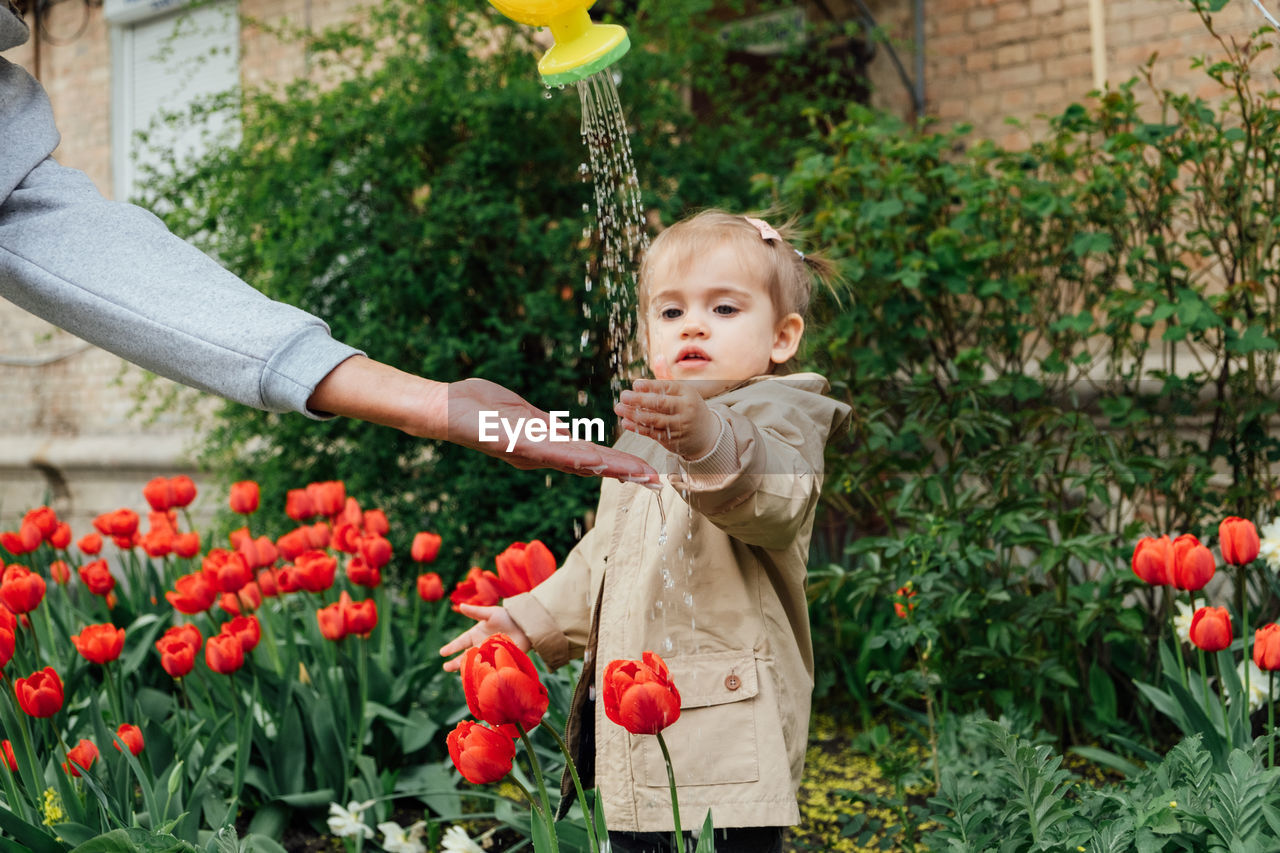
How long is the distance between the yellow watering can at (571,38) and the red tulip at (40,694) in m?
1.18

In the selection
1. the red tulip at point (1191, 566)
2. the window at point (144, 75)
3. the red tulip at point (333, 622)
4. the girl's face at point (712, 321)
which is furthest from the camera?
the window at point (144, 75)

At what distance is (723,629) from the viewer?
5.06 feet

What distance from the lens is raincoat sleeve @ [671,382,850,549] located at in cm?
127

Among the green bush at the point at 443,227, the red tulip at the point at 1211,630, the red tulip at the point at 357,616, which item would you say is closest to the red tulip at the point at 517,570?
the red tulip at the point at 357,616

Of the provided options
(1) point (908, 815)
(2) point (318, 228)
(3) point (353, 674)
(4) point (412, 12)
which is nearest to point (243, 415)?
(2) point (318, 228)

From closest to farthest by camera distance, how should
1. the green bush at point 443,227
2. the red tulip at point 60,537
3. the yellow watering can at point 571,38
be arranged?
the yellow watering can at point 571,38, the red tulip at point 60,537, the green bush at point 443,227

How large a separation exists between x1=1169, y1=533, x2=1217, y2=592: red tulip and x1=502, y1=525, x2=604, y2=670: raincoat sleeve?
95 cm

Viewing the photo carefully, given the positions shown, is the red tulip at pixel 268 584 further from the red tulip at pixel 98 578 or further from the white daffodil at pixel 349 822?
the white daffodil at pixel 349 822

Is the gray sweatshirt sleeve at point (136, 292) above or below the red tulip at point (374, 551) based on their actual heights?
above

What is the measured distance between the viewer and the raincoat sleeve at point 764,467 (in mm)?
1272

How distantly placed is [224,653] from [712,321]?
1.08m

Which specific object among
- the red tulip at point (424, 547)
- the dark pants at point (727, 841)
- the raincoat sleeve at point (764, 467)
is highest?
the raincoat sleeve at point (764, 467)

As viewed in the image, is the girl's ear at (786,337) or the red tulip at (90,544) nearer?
the girl's ear at (786,337)

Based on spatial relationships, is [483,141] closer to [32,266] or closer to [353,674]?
[353,674]
